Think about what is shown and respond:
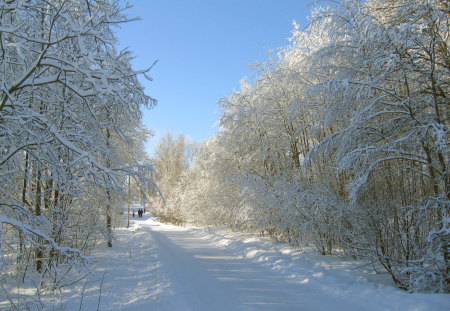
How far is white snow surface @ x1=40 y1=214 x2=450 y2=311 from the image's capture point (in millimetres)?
4781

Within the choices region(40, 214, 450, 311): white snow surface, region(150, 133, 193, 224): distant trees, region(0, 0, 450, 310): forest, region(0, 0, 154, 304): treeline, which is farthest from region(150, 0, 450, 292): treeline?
region(150, 133, 193, 224): distant trees

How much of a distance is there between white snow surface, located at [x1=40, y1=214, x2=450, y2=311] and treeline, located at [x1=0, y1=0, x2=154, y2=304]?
96 cm

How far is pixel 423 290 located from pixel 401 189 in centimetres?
189

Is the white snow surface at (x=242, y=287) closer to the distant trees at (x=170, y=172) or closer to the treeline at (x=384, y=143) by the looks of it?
the treeline at (x=384, y=143)

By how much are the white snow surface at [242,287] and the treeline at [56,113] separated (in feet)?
3.16

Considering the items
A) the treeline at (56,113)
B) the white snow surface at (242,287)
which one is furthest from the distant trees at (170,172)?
the treeline at (56,113)

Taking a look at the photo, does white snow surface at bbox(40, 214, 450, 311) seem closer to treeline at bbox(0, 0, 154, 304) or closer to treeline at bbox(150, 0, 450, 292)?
treeline at bbox(150, 0, 450, 292)

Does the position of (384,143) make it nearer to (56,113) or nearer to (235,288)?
(235,288)

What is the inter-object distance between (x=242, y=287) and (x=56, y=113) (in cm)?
532

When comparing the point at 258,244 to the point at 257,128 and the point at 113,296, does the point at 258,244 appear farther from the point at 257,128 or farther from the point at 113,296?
the point at 113,296

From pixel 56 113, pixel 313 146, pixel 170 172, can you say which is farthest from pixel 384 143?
pixel 170 172

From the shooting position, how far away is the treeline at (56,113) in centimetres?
371

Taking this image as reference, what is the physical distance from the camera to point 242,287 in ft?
19.6

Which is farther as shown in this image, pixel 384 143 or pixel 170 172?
pixel 170 172
